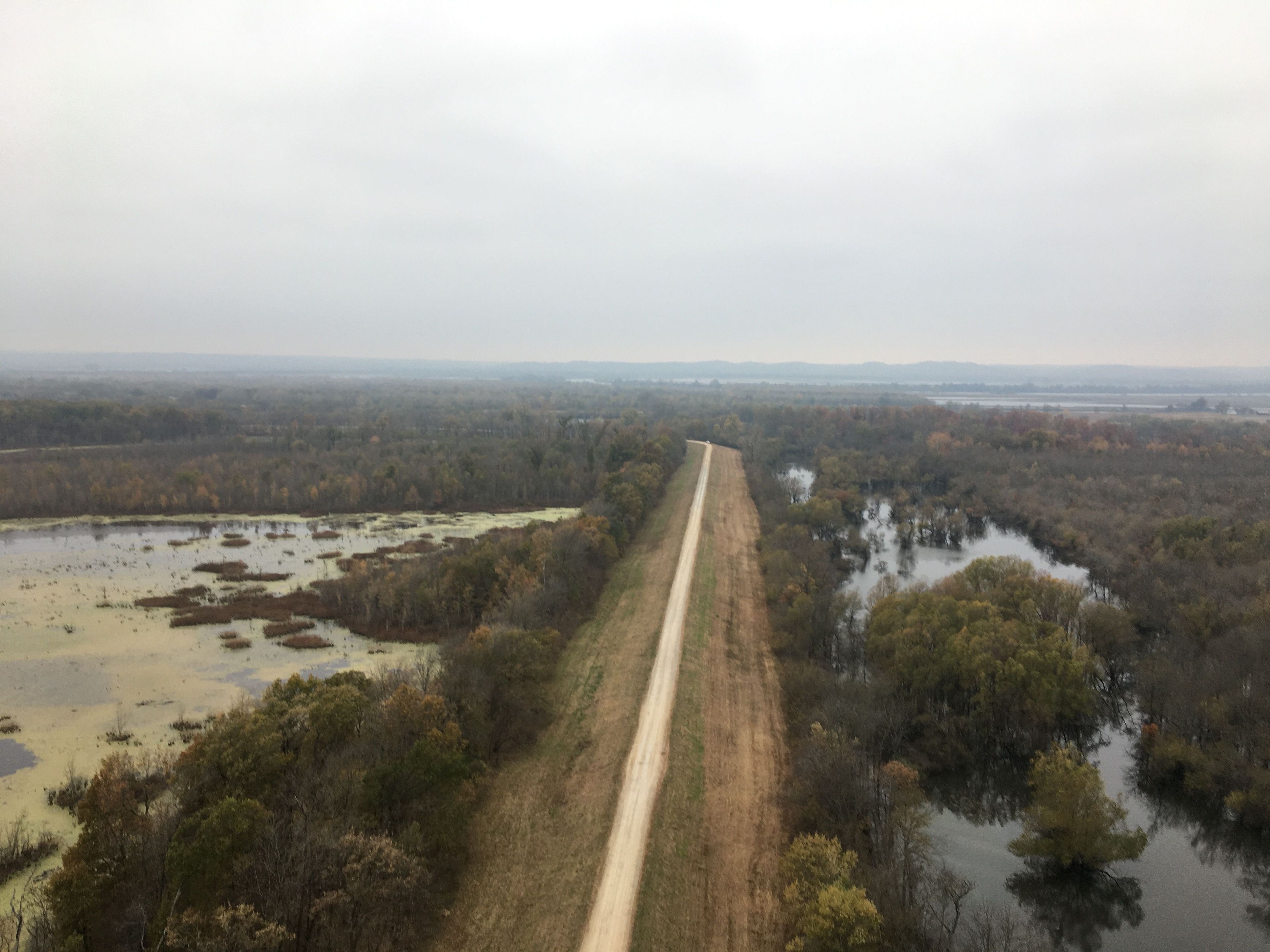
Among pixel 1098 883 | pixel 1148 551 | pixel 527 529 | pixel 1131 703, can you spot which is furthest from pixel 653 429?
pixel 1098 883

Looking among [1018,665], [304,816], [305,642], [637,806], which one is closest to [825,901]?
[637,806]

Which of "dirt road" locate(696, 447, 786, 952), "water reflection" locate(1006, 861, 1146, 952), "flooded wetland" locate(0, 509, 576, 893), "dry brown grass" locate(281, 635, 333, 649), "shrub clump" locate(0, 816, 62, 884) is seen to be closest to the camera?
"dirt road" locate(696, 447, 786, 952)

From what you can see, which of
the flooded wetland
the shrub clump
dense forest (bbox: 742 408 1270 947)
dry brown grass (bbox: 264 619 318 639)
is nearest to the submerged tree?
dense forest (bbox: 742 408 1270 947)

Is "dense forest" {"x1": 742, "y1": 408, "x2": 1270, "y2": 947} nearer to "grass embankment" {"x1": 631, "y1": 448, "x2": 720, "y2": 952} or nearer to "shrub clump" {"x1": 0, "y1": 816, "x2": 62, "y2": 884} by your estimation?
"grass embankment" {"x1": 631, "y1": 448, "x2": 720, "y2": 952}

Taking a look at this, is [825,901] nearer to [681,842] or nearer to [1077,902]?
→ [681,842]

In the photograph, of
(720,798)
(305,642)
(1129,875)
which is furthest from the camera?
(305,642)

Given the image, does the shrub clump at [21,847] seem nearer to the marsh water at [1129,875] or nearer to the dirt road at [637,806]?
the dirt road at [637,806]

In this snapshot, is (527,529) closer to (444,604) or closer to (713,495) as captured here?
(444,604)

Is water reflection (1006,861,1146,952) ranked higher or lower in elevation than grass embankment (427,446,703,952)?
lower
